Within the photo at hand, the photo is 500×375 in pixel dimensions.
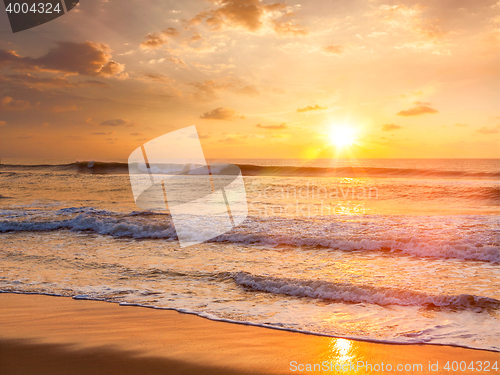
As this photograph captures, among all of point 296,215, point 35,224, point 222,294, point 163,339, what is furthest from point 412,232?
point 35,224

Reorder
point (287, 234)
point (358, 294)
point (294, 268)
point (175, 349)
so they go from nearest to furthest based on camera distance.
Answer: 1. point (175, 349)
2. point (358, 294)
3. point (294, 268)
4. point (287, 234)

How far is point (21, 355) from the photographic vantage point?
10.7 ft

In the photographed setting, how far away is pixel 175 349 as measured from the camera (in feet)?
11.1

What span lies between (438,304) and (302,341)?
89.3 inches

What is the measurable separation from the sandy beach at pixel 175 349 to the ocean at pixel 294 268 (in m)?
0.23

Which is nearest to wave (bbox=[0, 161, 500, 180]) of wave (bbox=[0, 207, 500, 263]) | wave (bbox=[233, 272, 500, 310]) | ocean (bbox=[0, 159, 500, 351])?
ocean (bbox=[0, 159, 500, 351])

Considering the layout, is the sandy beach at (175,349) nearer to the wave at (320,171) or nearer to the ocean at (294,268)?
the ocean at (294,268)

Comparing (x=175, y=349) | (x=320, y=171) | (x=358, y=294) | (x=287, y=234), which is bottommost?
(x=358, y=294)

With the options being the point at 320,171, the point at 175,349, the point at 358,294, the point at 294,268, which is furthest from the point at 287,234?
the point at 320,171

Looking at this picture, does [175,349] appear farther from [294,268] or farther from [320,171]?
[320,171]

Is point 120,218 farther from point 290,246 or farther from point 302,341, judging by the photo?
point 302,341

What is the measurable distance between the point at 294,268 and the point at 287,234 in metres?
2.69

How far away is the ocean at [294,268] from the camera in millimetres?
4109

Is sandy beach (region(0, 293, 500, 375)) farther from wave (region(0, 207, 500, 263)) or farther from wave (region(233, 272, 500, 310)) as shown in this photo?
wave (region(0, 207, 500, 263))
